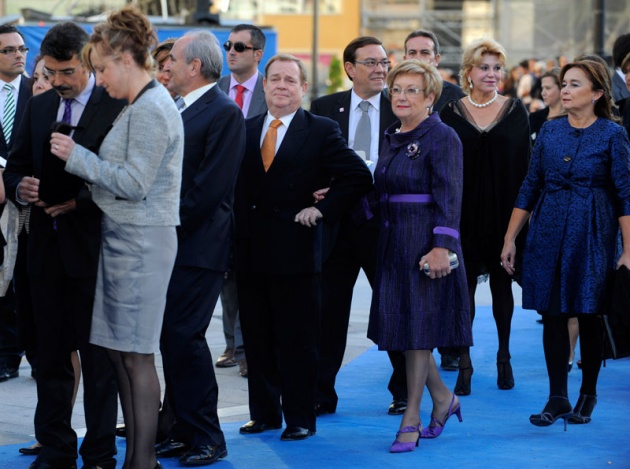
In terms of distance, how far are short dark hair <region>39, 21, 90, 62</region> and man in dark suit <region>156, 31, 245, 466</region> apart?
604mm

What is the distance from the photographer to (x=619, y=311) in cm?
647

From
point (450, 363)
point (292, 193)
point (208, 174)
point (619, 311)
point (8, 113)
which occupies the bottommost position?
point (450, 363)

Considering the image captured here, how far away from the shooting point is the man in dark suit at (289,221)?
6.33m

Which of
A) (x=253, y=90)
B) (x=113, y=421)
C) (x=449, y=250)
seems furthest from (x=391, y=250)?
(x=253, y=90)

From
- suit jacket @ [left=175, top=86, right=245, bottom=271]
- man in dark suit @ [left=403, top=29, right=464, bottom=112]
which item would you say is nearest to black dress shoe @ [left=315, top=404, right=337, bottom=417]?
suit jacket @ [left=175, top=86, right=245, bottom=271]

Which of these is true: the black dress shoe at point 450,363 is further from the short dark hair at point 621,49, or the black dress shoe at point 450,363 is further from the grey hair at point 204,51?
the grey hair at point 204,51

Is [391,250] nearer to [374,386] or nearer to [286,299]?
[286,299]

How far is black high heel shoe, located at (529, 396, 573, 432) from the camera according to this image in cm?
668

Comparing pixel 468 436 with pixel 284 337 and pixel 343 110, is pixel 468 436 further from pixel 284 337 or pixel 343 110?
pixel 343 110

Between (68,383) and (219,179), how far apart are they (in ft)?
3.84

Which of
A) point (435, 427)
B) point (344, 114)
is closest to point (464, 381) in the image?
point (435, 427)

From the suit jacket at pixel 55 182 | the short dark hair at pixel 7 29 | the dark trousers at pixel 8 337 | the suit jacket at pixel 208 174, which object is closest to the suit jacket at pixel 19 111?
the short dark hair at pixel 7 29

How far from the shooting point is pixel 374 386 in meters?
7.90

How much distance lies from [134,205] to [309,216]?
1329 mm
